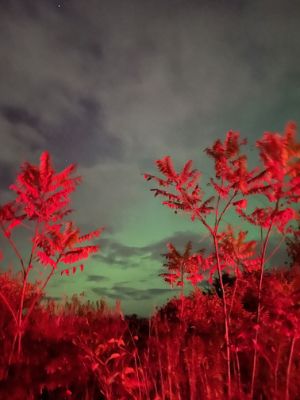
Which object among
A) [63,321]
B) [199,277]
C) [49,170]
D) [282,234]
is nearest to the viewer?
[282,234]

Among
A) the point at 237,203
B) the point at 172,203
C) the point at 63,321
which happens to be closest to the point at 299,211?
the point at 237,203

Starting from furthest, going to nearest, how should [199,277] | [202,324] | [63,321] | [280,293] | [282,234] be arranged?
[199,277] → [202,324] → [63,321] → [282,234] → [280,293]

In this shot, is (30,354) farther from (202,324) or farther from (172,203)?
(202,324)

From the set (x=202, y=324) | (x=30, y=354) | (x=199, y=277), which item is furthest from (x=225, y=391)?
(x=199, y=277)

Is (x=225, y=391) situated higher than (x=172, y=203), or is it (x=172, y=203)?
(x=172, y=203)

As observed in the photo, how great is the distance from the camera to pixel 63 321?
1104 cm

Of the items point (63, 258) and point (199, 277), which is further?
point (199, 277)

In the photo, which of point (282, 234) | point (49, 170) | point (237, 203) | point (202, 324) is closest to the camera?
point (282, 234)

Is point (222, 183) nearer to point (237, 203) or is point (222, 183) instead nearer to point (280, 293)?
point (237, 203)

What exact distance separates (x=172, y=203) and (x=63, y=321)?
17.0ft

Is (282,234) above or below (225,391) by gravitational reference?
above

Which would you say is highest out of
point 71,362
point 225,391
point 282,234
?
point 282,234

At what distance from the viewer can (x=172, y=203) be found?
26.8ft

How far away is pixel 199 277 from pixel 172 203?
26.2 feet
